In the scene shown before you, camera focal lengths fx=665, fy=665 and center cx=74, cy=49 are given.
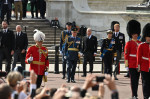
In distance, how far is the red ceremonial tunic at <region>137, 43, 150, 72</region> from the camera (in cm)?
1455

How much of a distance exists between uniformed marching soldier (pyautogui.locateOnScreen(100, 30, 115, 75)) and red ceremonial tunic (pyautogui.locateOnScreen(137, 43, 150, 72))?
192 inches

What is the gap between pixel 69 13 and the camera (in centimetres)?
2859

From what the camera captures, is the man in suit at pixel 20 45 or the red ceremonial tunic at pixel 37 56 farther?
the man in suit at pixel 20 45

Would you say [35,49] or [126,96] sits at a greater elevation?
[35,49]

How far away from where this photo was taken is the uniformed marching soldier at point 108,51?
19547mm

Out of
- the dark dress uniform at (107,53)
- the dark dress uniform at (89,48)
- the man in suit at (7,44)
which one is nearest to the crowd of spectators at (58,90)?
the dark dress uniform at (107,53)

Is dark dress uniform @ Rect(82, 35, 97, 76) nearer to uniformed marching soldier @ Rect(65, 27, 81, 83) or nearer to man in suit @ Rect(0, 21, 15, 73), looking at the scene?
uniformed marching soldier @ Rect(65, 27, 81, 83)

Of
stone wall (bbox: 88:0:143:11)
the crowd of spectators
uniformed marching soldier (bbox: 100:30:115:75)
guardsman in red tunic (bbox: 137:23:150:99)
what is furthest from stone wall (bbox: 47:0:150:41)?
the crowd of spectators

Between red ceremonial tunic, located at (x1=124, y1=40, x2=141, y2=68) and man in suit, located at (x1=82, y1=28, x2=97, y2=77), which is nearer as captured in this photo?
red ceremonial tunic, located at (x1=124, y1=40, x2=141, y2=68)

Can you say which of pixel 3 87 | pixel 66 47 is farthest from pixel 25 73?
pixel 66 47

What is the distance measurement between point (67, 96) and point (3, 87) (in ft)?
4.20

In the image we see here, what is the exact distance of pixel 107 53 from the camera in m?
19.6

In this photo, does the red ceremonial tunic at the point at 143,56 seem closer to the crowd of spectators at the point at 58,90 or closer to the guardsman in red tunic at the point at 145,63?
the guardsman in red tunic at the point at 145,63

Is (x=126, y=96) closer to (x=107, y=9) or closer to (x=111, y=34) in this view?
(x=111, y=34)
